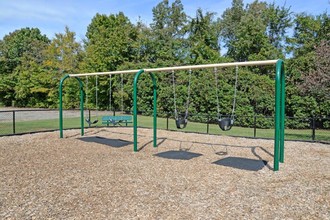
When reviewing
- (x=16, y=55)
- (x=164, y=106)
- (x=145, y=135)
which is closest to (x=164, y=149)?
(x=145, y=135)

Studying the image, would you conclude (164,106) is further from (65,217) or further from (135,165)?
(65,217)

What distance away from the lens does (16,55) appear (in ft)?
112

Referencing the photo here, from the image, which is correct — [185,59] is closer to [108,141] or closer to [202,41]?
[202,41]

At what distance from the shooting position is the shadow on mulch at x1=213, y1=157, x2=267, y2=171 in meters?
5.70

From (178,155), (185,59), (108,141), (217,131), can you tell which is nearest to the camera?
(178,155)

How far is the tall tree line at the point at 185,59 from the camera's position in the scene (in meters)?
14.6

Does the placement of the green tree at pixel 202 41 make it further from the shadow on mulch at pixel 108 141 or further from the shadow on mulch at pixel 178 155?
the shadow on mulch at pixel 178 155

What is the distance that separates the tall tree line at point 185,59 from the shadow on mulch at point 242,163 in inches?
105

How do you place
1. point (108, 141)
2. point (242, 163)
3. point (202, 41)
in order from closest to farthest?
1. point (242, 163)
2. point (108, 141)
3. point (202, 41)

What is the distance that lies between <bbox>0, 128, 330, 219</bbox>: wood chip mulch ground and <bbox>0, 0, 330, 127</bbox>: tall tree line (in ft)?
9.35

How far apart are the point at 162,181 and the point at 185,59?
1658 cm

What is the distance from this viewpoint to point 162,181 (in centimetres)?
479

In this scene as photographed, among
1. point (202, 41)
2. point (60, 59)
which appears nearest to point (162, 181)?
point (202, 41)

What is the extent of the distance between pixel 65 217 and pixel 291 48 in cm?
2088
